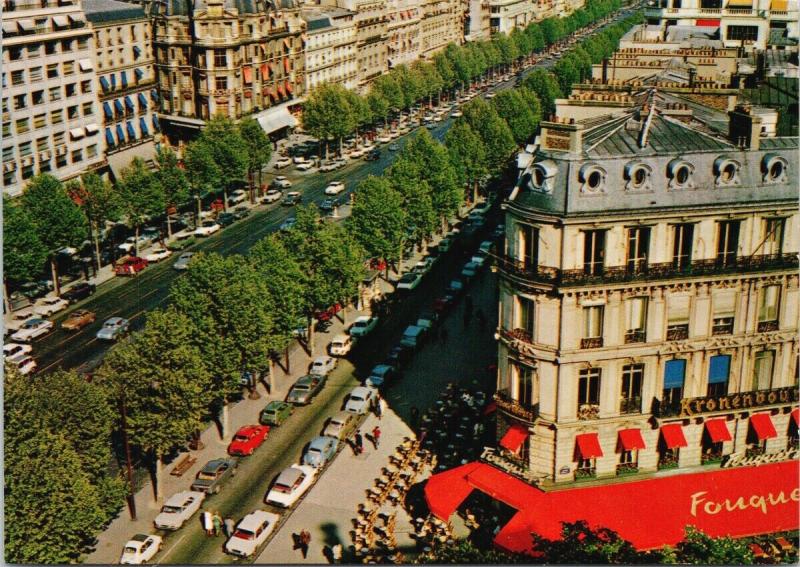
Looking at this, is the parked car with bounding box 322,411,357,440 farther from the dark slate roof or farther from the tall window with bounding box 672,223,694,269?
→ the dark slate roof

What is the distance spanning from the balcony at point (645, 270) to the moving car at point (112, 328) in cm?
4864

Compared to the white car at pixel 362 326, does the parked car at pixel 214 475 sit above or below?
below

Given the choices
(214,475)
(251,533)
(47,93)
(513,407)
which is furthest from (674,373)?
(47,93)

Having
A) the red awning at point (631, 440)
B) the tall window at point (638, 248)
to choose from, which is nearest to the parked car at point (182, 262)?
the red awning at point (631, 440)

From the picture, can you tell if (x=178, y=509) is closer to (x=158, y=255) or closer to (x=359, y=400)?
(x=359, y=400)

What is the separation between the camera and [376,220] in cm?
10350

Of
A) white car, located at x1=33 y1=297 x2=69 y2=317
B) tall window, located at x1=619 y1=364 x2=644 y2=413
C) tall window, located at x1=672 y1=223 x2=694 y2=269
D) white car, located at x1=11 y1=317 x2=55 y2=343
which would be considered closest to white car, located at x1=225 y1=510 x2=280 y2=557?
tall window, located at x1=619 y1=364 x2=644 y2=413

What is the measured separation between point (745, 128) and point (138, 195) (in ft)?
263

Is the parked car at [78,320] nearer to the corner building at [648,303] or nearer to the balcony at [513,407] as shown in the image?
the balcony at [513,407]

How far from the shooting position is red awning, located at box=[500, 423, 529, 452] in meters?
59.1

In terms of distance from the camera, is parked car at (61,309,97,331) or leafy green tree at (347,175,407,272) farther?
leafy green tree at (347,175,407,272)

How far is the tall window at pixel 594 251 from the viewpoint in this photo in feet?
183

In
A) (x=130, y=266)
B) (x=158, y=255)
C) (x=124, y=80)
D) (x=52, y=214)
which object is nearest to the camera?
(x=52, y=214)

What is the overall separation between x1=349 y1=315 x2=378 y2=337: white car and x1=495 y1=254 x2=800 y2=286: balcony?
123 feet
